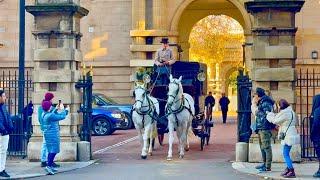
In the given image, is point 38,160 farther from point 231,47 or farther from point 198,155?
point 231,47

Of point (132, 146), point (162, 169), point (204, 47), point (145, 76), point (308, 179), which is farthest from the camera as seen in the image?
point (204, 47)

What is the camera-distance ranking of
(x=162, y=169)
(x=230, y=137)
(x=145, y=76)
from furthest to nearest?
(x=230, y=137) → (x=145, y=76) → (x=162, y=169)

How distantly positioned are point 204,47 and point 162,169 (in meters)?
49.5

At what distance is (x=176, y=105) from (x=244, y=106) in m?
2.21

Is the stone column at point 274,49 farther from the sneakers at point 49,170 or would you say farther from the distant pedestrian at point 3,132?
the distant pedestrian at point 3,132

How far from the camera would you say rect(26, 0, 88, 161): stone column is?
20000 millimetres

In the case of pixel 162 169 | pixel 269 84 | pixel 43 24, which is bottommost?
pixel 162 169

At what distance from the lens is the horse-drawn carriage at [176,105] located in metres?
20.8

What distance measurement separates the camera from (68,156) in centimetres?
1994

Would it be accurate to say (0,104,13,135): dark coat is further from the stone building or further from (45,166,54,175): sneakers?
the stone building

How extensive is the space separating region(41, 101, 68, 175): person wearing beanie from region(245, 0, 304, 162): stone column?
17.0 feet

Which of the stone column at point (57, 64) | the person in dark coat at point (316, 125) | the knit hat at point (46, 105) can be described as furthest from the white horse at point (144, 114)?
the person in dark coat at point (316, 125)

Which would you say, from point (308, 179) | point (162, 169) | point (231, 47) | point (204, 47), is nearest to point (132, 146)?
point (162, 169)

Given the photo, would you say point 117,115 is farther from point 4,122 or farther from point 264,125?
point 264,125
